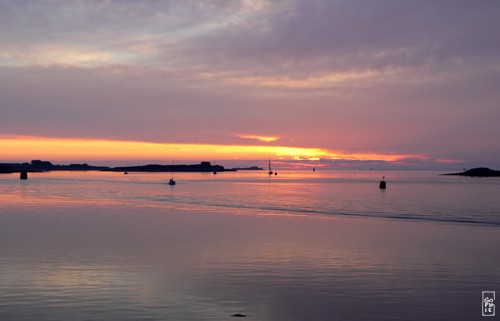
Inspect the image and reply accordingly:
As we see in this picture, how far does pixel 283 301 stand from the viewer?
17531mm

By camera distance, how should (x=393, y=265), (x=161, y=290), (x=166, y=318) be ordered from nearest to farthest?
1. (x=166, y=318)
2. (x=161, y=290)
3. (x=393, y=265)

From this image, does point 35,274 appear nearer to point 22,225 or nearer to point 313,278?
point 313,278

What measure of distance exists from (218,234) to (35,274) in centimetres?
1709

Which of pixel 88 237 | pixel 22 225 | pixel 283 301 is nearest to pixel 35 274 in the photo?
pixel 283 301

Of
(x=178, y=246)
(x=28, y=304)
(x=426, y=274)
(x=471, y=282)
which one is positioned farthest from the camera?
(x=178, y=246)

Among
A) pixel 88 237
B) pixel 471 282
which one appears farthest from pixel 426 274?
pixel 88 237

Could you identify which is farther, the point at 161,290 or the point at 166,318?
the point at 161,290

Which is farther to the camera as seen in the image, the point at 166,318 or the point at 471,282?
the point at 471,282

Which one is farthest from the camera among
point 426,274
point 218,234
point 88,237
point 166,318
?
point 218,234

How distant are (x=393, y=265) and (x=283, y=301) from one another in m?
9.15

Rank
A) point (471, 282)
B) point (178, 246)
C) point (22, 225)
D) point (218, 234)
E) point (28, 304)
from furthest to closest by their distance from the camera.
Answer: point (22, 225) < point (218, 234) < point (178, 246) < point (471, 282) < point (28, 304)

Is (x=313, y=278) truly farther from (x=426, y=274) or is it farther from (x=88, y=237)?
(x=88, y=237)

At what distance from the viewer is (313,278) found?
21.3 m

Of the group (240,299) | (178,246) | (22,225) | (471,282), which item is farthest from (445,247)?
(22,225)
